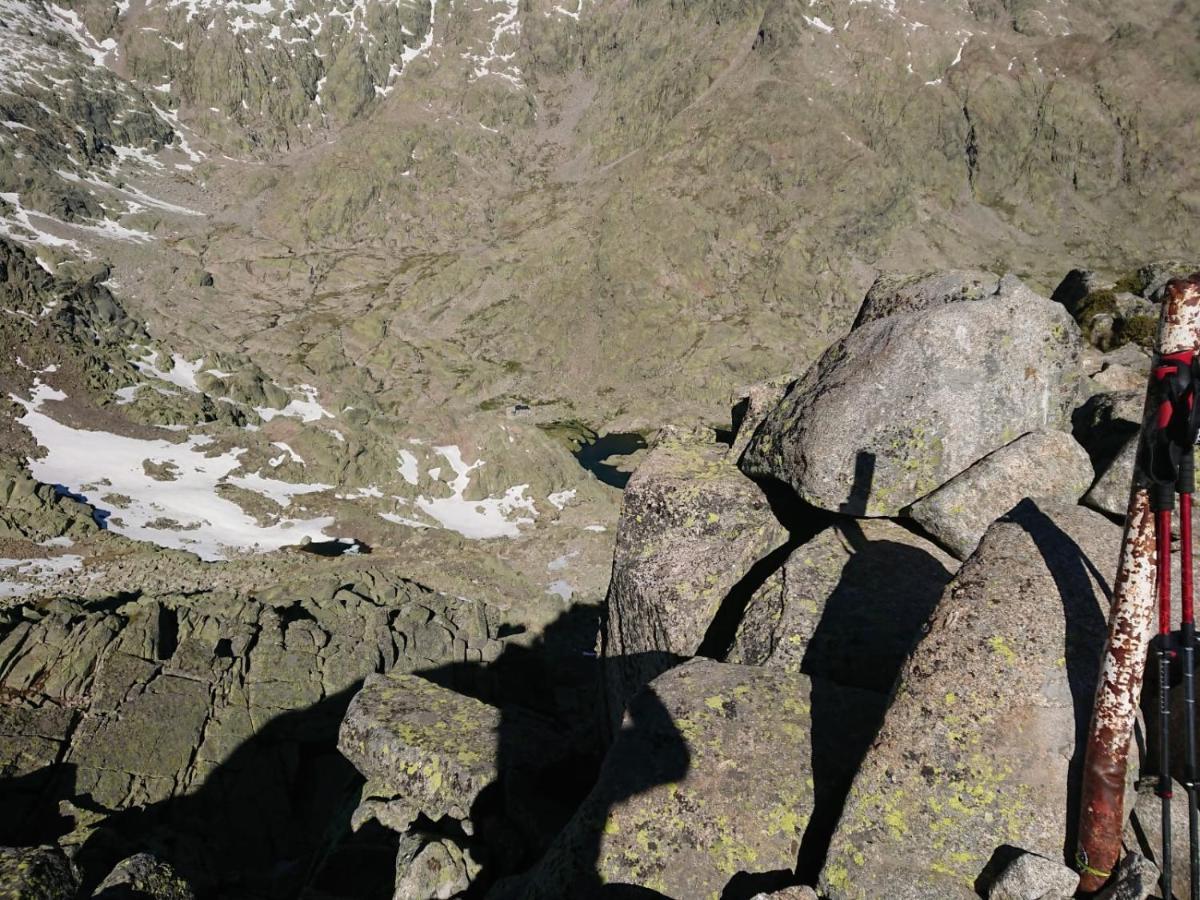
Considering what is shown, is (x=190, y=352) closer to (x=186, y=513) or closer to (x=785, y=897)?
(x=186, y=513)

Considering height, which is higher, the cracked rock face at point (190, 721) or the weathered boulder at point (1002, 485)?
the weathered boulder at point (1002, 485)

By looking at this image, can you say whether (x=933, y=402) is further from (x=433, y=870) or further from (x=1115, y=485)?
(x=433, y=870)

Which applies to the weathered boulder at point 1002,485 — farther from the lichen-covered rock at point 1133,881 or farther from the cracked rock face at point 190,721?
the cracked rock face at point 190,721

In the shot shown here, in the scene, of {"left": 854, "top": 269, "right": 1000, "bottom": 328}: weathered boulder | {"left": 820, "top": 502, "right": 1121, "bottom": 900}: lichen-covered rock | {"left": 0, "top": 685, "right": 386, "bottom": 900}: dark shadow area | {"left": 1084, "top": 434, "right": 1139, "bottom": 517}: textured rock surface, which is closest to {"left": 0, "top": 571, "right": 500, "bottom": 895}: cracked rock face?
{"left": 0, "top": 685, "right": 386, "bottom": 900}: dark shadow area

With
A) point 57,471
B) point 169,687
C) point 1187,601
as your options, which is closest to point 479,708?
point 1187,601

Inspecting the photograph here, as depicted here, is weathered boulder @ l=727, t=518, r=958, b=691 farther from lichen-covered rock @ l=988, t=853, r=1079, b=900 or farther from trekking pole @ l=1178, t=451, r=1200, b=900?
trekking pole @ l=1178, t=451, r=1200, b=900

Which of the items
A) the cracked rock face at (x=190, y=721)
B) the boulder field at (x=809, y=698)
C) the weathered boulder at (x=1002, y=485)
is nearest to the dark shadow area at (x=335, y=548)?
the cracked rock face at (x=190, y=721)

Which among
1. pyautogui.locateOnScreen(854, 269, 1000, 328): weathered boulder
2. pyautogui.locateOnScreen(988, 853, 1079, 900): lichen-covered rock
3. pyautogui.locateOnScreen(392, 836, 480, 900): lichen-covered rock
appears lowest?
pyautogui.locateOnScreen(392, 836, 480, 900): lichen-covered rock
